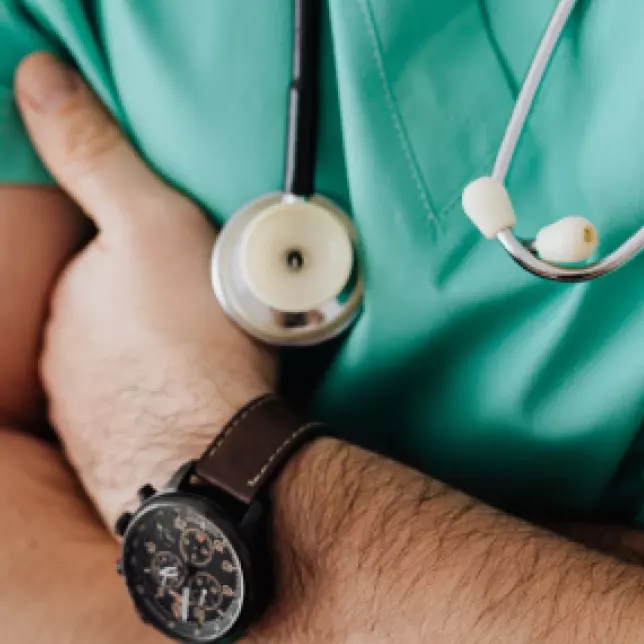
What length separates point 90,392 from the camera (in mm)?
664

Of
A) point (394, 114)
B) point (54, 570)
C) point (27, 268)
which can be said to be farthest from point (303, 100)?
point (54, 570)

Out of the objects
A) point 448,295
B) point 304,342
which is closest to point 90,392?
point 304,342

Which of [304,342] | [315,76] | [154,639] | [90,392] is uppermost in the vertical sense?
[315,76]

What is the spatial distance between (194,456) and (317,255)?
18 centimetres

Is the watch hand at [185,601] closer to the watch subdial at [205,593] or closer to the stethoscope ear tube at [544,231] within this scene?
the watch subdial at [205,593]

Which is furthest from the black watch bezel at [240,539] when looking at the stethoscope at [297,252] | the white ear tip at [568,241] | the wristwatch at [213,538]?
the white ear tip at [568,241]

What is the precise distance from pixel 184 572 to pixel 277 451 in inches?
4.1

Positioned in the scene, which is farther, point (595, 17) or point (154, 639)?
point (154, 639)

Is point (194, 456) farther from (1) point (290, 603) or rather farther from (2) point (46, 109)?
(2) point (46, 109)

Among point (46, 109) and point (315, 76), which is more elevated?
point (315, 76)

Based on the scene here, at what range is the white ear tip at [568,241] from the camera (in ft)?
1.45

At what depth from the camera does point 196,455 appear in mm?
589

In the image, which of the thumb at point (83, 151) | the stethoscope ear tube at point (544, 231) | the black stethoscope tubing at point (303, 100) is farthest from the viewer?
the thumb at point (83, 151)

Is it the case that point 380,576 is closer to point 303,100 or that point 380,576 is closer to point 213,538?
point 213,538
